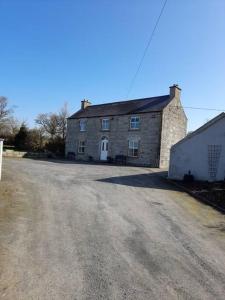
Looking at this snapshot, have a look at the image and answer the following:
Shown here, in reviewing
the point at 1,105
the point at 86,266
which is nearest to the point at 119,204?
the point at 86,266

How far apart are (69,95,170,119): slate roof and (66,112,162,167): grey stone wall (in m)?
0.63

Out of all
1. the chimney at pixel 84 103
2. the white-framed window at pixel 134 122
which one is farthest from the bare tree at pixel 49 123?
the white-framed window at pixel 134 122

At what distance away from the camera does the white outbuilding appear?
684 inches

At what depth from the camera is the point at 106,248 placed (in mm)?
6262

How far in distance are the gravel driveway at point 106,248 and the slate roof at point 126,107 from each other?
19.2 meters

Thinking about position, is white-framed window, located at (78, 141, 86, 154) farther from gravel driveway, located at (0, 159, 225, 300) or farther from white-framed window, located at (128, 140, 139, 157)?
gravel driveway, located at (0, 159, 225, 300)

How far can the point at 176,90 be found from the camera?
2944cm

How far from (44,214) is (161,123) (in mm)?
21298

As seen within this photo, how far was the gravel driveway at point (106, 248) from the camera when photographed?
4.60m

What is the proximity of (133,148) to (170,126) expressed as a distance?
4.49m

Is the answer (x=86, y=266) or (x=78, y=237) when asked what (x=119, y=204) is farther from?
(x=86, y=266)

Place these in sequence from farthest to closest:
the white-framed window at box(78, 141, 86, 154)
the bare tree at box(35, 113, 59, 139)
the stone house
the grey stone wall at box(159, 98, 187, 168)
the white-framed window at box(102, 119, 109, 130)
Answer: the bare tree at box(35, 113, 59, 139)
the white-framed window at box(78, 141, 86, 154)
the white-framed window at box(102, 119, 109, 130)
the stone house
the grey stone wall at box(159, 98, 187, 168)

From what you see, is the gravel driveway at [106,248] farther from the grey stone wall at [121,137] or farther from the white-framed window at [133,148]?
the white-framed window at [133,148]

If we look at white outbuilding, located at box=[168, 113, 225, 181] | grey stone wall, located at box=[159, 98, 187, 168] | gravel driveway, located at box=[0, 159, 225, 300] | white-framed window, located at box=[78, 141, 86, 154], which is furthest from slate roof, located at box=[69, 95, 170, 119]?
gravel driveway, located at box=[0, 159, 225, 300]
